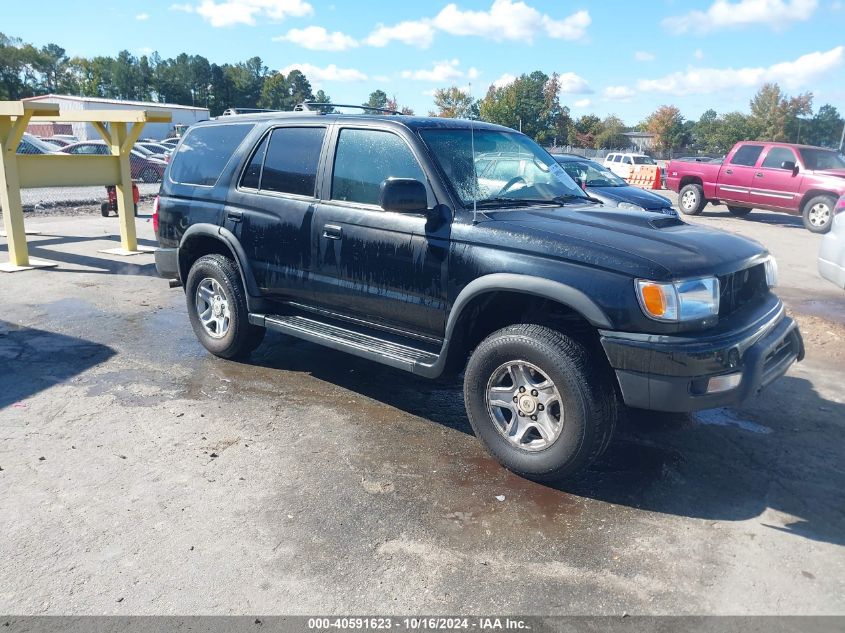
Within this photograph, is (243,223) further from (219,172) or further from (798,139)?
(798,139)

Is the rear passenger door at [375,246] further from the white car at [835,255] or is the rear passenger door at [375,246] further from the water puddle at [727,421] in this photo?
the white car at [835,255]

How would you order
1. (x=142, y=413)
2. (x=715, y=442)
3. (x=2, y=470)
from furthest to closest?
1. (x=142, y=413)
2. (x=715, y=442)
3. (x=2, y=470)

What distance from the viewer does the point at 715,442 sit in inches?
173

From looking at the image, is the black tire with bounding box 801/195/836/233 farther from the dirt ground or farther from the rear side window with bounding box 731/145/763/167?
the dirt ground

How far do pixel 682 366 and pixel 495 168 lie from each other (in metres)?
1.91

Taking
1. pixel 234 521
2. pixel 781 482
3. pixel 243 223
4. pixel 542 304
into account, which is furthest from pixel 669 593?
pixel 243 223

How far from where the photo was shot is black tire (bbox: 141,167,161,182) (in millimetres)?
23250

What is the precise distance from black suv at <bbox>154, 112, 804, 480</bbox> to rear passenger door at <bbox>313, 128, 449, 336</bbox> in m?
0.01

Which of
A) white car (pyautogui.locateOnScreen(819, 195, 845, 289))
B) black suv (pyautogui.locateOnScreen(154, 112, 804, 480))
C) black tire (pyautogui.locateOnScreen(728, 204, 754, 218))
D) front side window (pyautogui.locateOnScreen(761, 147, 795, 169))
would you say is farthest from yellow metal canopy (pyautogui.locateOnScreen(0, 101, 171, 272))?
black tire (pyautogui.locateOnScreen(728, 204, 754, 218))

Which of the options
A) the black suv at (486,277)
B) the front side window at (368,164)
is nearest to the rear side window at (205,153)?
the black suv at (486,277)

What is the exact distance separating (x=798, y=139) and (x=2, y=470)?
268ft

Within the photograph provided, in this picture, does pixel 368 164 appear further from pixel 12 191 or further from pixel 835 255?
pixel 12 191

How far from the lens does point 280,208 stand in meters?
4.98

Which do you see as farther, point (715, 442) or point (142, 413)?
point (142, 413)
